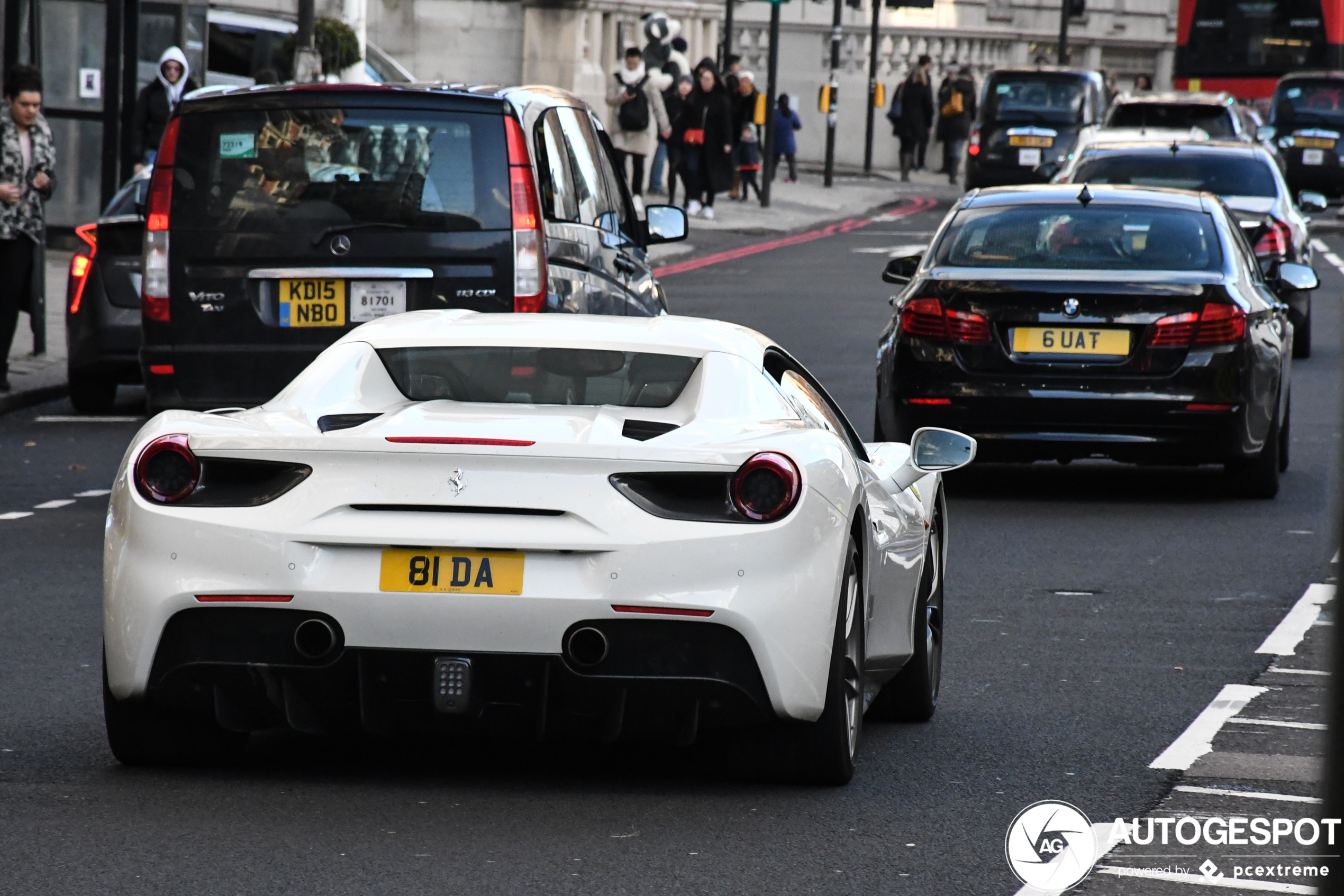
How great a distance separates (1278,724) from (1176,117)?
983 inches

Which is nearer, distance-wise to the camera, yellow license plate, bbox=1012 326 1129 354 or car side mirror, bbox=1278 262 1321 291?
yellow license plate, bbox=1012 326 1129 354

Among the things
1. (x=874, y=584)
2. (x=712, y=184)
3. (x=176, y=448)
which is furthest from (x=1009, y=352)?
(x=712, y=184)

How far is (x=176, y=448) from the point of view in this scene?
5.72 m

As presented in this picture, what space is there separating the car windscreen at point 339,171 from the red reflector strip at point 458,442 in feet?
14.3

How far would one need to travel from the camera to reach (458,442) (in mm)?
5562

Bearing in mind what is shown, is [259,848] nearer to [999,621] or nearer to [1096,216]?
[999,621]

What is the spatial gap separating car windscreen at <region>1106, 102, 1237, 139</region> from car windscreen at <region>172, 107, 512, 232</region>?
2106 cm

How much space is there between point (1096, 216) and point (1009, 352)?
3.17 ft

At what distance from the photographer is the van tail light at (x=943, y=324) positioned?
11.7 m

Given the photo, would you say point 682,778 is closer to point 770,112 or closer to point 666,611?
point 666,611

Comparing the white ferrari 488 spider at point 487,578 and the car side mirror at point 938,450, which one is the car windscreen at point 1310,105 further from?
the white ferrari 488 spider at point 487,578

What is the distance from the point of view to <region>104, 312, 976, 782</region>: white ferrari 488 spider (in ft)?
18.0

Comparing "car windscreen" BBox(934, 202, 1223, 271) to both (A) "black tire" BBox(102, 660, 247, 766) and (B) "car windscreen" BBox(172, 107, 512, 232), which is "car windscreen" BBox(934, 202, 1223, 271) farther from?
(A) "black tire" BBox(102, 660, 247, 766)

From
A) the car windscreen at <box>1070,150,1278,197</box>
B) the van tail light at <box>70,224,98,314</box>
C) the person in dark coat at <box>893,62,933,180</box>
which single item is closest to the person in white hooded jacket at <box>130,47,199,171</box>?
the van tail light at <box>70,224,98,314</box>
